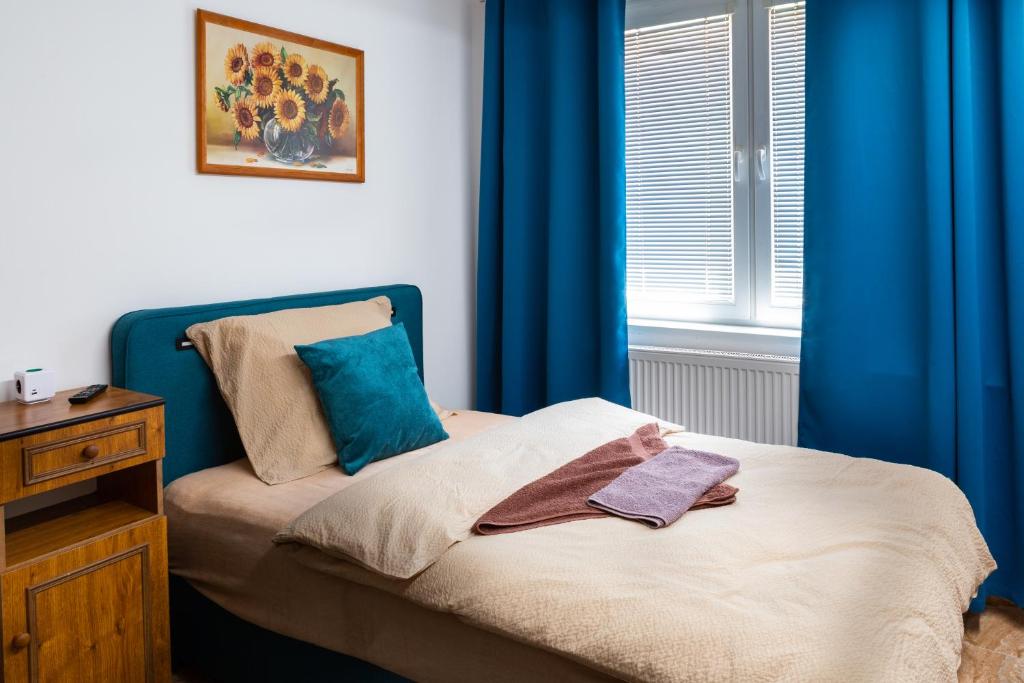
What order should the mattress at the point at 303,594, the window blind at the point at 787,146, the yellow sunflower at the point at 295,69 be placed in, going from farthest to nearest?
the window blind at the point at 787,146 → the yellow sunflower at the point at 295,69 → the mattress at the point at 303,594

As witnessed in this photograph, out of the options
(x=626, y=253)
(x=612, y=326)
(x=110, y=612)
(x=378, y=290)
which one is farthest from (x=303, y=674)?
(x=626, y=253)

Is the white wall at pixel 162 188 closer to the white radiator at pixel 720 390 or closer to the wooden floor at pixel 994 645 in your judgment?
the white radiator at pixel 720 390

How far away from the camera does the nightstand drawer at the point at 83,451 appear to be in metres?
1.77

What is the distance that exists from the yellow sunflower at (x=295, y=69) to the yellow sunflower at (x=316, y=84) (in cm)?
2

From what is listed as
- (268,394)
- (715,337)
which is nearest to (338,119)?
(268,394)

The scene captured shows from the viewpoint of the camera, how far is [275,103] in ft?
8.91

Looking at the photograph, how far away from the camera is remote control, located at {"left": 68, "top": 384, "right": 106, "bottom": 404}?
1.99 meters

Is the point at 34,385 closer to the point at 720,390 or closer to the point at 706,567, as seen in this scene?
the point at 706,567

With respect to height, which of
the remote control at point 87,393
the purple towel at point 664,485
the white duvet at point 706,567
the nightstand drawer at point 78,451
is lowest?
the white duvet at point 706,567

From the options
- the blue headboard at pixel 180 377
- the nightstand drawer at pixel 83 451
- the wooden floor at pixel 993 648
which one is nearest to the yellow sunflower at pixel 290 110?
the blue headboard at pixel 180 377

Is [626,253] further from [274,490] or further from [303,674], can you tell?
[303,674]

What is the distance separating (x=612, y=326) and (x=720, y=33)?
123cm

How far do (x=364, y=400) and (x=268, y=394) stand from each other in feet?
0.93

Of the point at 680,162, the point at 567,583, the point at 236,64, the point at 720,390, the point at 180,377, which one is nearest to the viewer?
the point at 567,583
